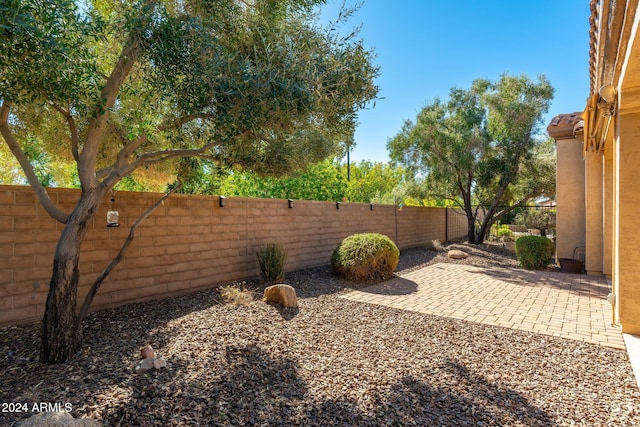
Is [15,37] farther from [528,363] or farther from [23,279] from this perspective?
[528,363]

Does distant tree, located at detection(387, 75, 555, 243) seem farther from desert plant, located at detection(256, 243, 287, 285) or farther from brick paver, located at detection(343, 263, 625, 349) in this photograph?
desert plant, located at detection(256, 243, 287, 285)

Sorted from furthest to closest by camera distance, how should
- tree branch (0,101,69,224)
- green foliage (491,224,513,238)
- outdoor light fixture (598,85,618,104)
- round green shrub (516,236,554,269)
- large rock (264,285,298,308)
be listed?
green foliage (491,224,513,238) < round green shrub (516,236,554,269) < large rock (264,285,298,308) < outdoor light fixture (598,85,618,104) < tree branch (0,101,69,224)

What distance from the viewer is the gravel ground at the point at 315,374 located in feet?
8.09

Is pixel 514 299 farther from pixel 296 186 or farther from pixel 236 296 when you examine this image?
pixel 296 186

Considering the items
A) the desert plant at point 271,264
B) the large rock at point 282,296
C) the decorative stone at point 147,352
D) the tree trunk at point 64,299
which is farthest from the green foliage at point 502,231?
the tree trunk at point 64,299

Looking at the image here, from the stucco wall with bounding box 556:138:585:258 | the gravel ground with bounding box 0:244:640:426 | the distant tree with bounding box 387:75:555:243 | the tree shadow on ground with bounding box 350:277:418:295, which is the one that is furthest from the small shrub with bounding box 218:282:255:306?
the distant tree with bounding box 387:75:555:243

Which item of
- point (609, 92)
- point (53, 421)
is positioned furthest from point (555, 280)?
point (53, 421)

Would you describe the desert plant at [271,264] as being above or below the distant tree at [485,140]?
below

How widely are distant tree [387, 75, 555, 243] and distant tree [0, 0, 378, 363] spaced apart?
9.41 metres

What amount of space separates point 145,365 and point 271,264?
3719 millimetres

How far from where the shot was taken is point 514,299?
20.2 ft

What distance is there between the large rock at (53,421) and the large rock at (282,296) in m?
3.10

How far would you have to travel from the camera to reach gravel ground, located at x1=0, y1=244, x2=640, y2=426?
2.47 meters

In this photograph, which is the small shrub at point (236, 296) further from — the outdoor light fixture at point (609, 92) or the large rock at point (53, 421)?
the outdoor light fixture at point (609, 92)
